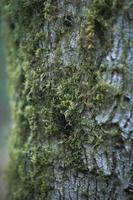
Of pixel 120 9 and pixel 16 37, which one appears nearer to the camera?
pixel 120 9

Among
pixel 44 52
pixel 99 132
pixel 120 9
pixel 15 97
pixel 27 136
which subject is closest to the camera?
pixel 120 9

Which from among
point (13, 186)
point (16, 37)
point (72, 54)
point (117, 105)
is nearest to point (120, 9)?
point (72, 54)

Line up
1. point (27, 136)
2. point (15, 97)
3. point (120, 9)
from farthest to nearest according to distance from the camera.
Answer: point (15, 97), point (27, 136), point (120, 9)

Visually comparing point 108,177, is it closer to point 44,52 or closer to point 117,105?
point 117,105

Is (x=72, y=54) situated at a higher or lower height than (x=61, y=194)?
higher

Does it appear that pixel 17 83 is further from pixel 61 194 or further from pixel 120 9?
pixel 120 9

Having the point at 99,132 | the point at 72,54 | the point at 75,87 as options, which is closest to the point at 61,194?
the point at 99,132

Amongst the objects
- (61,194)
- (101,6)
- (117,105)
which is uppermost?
(101,6)
